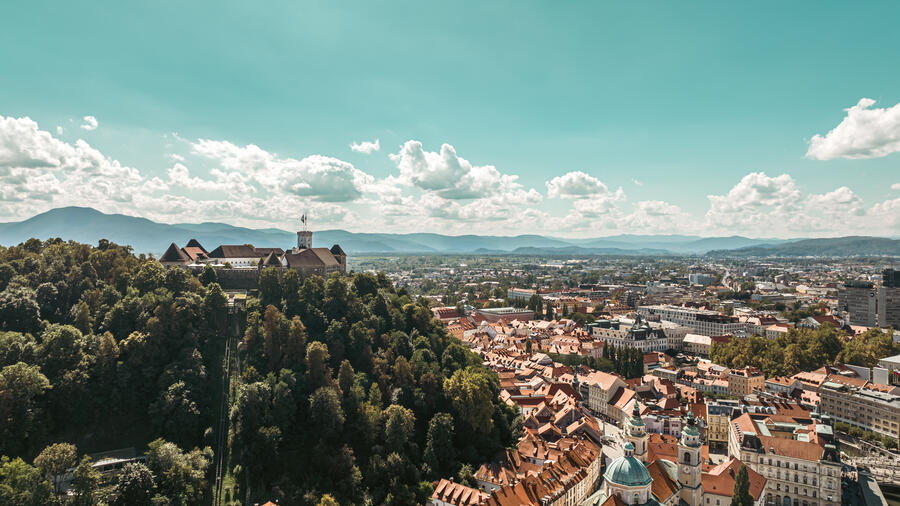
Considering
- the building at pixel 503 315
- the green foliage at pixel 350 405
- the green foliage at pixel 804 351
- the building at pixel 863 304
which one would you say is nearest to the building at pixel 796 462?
the green foliage at pixel 350 405

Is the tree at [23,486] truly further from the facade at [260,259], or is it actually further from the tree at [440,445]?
the facade at [260,259]

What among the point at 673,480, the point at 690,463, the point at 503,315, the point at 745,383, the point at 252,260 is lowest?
the point at 745,383

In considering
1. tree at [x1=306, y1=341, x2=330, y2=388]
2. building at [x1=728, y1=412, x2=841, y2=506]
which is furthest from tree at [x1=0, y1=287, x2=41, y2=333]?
building at [x1=728, y1=412, x2=841, y2=506]

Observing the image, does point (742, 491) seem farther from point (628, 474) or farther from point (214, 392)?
→ point (214, 392)

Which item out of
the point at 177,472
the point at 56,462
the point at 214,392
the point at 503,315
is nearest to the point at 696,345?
the point at 503,315

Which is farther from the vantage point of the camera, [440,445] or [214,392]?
[214,392]
